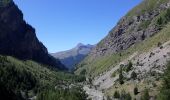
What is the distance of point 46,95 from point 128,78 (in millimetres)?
45587

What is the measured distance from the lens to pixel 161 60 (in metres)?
184

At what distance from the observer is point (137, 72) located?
189375 mm

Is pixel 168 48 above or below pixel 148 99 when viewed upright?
above

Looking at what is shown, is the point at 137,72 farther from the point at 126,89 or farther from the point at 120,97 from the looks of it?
the point at 120,97

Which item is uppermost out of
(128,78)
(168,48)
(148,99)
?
(168,48)

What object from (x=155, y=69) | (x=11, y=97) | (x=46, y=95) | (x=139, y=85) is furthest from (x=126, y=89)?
(x=11, y=97)

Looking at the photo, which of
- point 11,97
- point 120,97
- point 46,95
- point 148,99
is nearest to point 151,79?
point 120,97

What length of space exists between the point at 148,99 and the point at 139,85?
37864 mm

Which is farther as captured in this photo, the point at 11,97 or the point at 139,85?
the point at 11,97

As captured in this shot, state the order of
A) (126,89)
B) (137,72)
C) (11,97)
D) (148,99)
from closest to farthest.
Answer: (148,99)
(126,89)
(11,97)
(137,72)

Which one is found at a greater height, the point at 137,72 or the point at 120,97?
the point at 137,72

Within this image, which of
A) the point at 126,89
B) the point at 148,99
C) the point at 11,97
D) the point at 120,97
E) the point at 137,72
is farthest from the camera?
the point at 137,72

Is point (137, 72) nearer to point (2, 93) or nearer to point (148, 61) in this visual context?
point (148, 61)

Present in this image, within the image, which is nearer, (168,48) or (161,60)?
(161,60)
